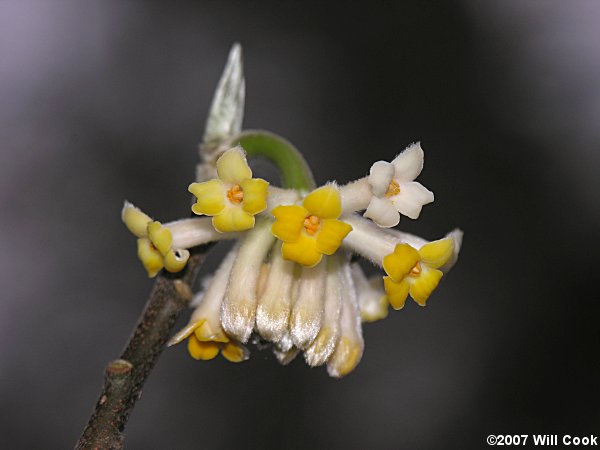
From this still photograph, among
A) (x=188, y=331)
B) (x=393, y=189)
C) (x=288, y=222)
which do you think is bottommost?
(x=188, y=331)

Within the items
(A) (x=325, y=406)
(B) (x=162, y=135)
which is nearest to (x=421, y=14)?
(B) (x=162, y=135)

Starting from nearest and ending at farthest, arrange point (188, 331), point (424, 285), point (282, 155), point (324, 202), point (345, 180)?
1. point (324, 202)
2. point (424, 285)
3. point (188, 331)
4. point (282, 155)
5. point (345, 180)

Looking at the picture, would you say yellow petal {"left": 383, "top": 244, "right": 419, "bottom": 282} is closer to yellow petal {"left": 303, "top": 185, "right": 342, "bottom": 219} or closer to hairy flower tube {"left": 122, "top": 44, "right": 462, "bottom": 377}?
hairy flower tube {"left": 122, "top": 44, "right": 462, "bottom": 377}

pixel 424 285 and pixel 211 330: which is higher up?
pixel 424 285

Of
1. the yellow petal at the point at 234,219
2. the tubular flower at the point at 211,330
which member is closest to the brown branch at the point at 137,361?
the tubular flower at the point at 211,330

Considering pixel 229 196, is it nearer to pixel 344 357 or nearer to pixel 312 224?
pixel 312 224

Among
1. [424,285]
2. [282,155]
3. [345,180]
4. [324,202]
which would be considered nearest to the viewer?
[324,202]

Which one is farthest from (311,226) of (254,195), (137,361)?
(137,361)

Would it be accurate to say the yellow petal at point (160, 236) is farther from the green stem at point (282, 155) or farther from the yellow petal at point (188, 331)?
the green stem at point (282, 155)

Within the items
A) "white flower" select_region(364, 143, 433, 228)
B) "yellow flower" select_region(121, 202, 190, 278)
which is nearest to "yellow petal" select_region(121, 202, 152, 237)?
"yellow flower" select_region(121, 202, 190, 278)
